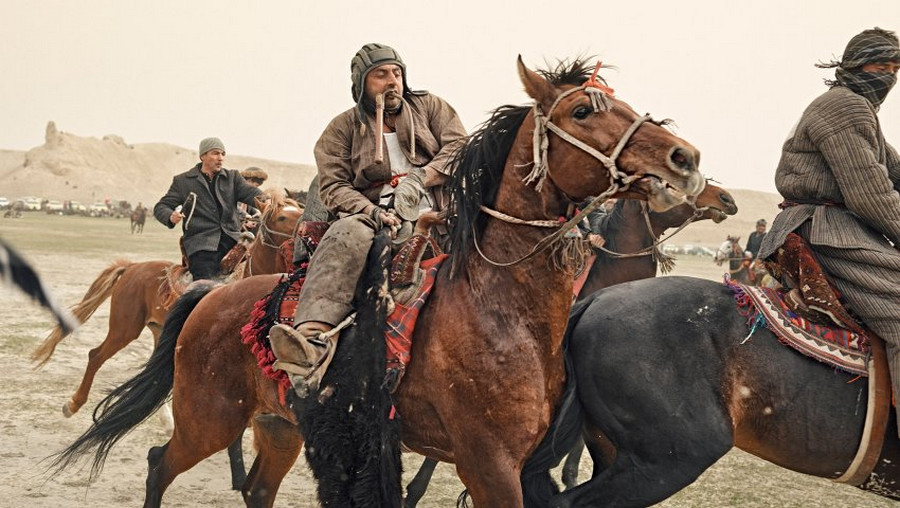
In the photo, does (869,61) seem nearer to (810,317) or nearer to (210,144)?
(810,317)

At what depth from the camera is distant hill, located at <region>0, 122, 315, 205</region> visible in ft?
422

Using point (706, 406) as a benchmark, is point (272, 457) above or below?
below

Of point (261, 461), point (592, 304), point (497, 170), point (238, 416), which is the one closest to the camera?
point (497, 170)

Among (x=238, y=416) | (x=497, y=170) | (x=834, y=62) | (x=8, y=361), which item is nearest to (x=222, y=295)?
(x=238, y=416)

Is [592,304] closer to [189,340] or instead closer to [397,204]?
[397,204]

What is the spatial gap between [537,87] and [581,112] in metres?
0.26

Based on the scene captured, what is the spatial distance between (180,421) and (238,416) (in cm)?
37

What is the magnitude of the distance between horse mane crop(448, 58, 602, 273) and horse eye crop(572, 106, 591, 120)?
0.32 metres

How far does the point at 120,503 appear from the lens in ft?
19.9

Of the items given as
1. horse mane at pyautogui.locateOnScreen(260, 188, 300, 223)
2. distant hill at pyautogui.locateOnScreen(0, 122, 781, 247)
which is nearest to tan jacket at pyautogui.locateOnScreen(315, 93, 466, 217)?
horse mane at pyautogui.locateOnScreen(260, 188, 300, 223)

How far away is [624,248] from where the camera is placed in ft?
24.1

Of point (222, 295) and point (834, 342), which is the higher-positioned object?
point (834, 342)

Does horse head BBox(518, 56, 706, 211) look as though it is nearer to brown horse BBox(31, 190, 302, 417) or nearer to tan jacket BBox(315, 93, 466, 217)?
tan jacket BBox(315, 93, 466, 217)

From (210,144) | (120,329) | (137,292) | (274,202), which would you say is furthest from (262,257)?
(120,329)
